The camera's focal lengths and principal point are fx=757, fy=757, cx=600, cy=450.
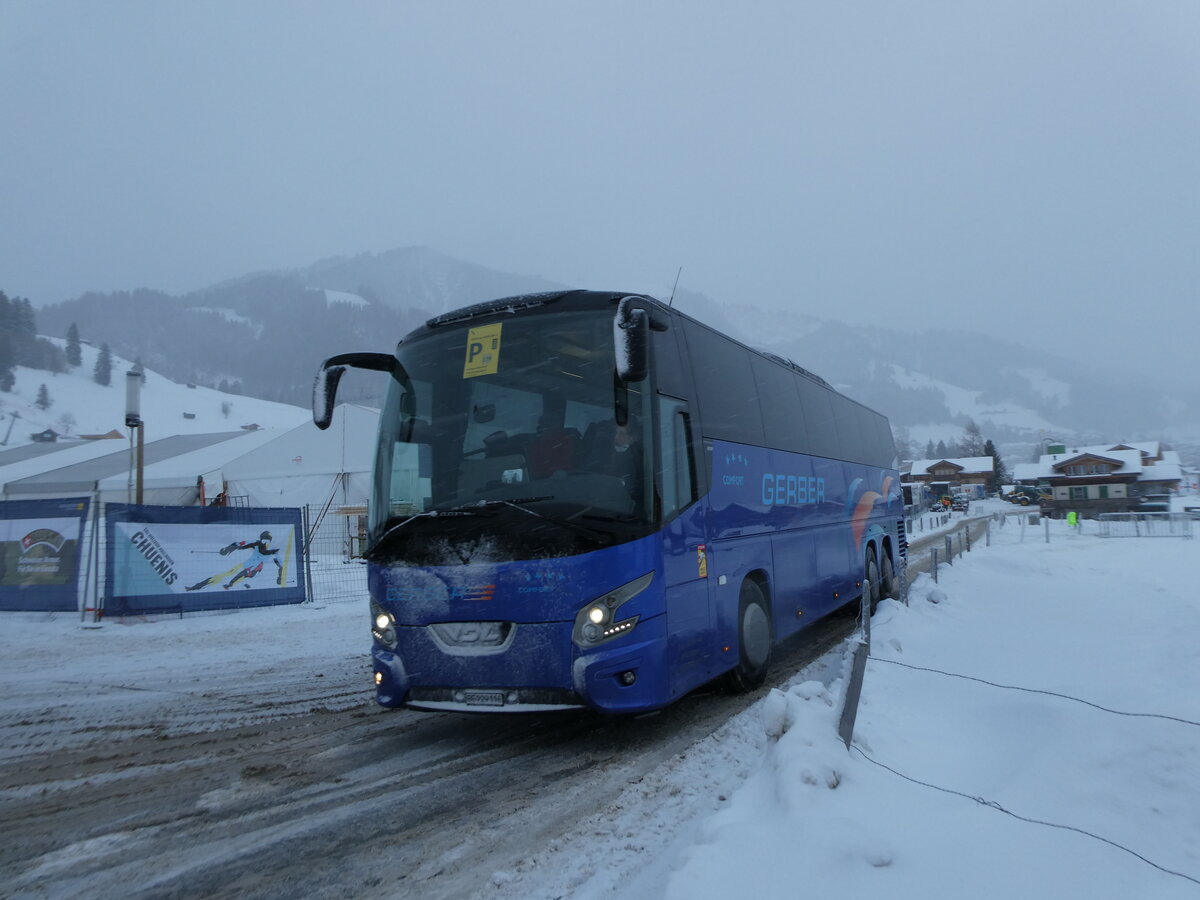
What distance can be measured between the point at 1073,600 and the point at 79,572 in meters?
17.1

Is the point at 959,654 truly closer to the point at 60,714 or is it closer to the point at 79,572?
the point at 60,714

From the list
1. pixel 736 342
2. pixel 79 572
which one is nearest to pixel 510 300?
pixel 736 342

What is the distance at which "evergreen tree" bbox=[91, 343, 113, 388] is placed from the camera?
133 metres

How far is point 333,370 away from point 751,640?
441 centimetres

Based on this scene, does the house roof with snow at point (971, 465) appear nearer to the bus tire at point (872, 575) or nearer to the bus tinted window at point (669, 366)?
the bus tire at point (872, 575)

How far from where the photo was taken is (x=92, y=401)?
122250 millimetres

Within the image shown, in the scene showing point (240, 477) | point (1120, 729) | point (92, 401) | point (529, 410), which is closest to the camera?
point (1120, 729)

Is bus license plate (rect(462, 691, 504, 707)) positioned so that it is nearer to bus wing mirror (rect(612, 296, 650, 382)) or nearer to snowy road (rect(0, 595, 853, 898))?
snowy road (rect(0, 595, 853, 898))

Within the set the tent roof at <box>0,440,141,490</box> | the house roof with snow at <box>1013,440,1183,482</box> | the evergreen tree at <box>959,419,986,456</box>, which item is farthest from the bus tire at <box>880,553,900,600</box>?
the evergreen tree at <box>959,419,986,456</box>

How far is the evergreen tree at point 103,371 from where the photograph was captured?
13288 centimetres

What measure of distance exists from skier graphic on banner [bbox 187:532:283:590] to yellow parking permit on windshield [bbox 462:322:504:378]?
1051 centimetres

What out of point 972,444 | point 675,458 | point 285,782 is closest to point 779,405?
point 675,458

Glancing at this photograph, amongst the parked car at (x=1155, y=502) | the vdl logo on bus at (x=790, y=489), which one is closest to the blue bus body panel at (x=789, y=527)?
the vdl logo on bus at (x=790, y=489)

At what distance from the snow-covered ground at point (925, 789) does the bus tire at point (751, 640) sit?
26.4 inches
